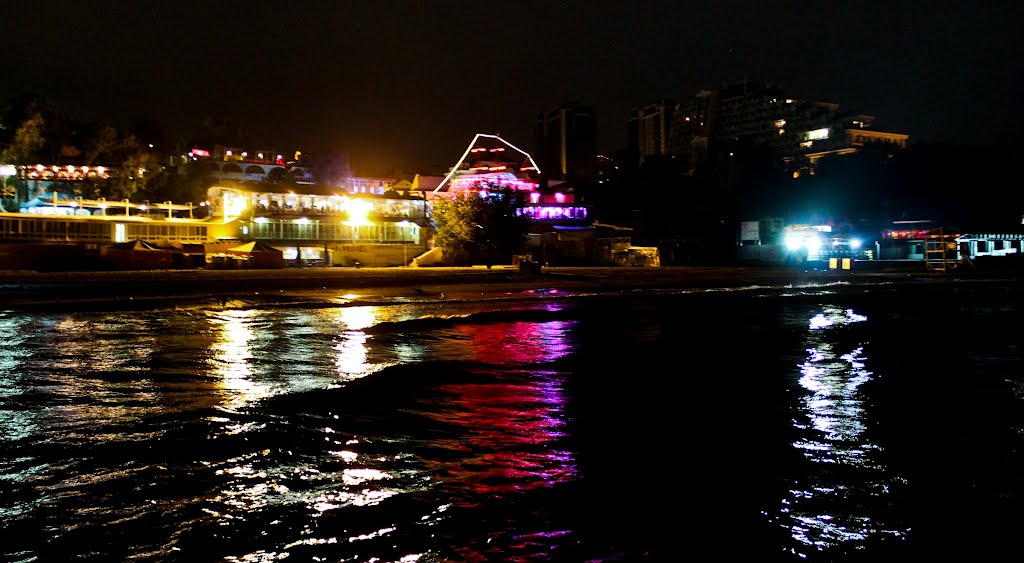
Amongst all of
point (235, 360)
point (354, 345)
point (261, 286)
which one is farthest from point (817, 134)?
point (235, 360)

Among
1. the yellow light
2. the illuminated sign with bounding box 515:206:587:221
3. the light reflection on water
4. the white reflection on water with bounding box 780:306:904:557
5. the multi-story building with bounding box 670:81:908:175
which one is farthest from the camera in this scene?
the multi-story building with bounding box 670:81:908:175

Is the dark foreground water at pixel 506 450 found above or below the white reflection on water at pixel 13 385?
below

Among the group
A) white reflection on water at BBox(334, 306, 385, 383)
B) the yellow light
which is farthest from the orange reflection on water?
the yellow light

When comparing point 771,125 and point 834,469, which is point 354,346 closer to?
point 834,469

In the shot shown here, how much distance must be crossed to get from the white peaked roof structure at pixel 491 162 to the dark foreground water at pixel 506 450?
54759mm

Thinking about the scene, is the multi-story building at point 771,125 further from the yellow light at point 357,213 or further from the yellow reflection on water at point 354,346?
the yellow reflection on water at point 354,346

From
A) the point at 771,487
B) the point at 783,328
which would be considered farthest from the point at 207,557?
the point at 783,328

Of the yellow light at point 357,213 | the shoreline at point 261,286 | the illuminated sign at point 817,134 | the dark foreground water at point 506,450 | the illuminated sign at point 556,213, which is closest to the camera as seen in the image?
the dark foreground water at point 506,450

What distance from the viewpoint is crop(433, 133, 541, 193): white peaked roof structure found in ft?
219

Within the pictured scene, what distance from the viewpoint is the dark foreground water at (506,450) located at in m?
4.05

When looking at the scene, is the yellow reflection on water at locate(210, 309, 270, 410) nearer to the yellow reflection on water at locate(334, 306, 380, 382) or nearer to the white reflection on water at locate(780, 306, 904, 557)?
the yellow reflection on water at locate(334, 306, 380, 382)

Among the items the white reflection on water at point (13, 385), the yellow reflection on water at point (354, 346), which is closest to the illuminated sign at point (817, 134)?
the yellow reflection on water at point (354, 346)

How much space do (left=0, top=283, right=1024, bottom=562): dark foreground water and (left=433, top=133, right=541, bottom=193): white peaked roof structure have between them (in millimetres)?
54759

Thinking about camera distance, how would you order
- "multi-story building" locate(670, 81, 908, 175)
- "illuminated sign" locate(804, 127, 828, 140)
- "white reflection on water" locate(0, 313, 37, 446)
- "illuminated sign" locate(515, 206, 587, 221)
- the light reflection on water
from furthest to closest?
"illuminated sign" locate(804, 127, 828, 140) → "multi-story building" locate(670, 81, 908, 175) → "illuminated sign" locate(515, 206, 587, 221) → "white reflection on water" locate(0, 313, 37, 446) → the light reflection on water
